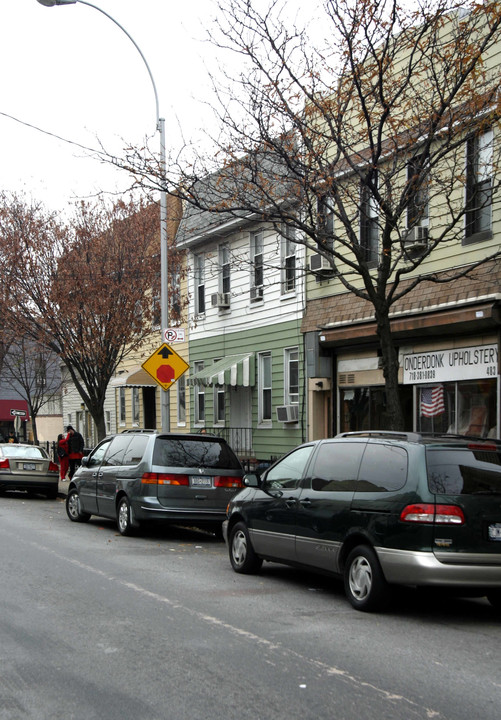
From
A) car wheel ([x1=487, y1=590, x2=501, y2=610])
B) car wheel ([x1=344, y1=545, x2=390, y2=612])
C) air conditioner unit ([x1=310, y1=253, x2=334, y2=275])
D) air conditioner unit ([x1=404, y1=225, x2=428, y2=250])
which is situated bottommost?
car wheel ([x1=487, y1=590, x2=501, y2=610])

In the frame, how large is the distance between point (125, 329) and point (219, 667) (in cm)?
1738

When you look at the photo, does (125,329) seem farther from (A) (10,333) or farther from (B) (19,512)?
(B) (19,512)

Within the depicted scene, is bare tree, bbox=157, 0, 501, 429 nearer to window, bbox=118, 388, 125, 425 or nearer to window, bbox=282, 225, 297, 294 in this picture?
window, bbox=282, 225, 297, 294

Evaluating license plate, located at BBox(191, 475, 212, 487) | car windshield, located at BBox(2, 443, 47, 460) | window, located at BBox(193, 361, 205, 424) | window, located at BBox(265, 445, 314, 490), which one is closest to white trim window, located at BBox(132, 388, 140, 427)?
window, located at BBox(193, 361, 205, 424)

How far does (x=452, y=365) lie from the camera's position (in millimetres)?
16203

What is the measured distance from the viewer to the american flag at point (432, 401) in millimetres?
16578

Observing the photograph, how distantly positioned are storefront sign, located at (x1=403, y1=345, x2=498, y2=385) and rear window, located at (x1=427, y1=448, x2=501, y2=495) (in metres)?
7.37

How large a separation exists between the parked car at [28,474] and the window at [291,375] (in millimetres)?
6152

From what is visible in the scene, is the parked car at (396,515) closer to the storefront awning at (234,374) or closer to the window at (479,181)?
the window at (479,181)

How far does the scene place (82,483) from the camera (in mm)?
15742

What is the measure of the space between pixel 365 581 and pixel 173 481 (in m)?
5.57

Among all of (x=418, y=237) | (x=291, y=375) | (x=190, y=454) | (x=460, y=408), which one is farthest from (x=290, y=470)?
(x=291, y=375)

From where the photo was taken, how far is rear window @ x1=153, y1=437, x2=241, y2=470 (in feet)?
43.9

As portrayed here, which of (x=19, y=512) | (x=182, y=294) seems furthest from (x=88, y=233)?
(x=19, y=512)
